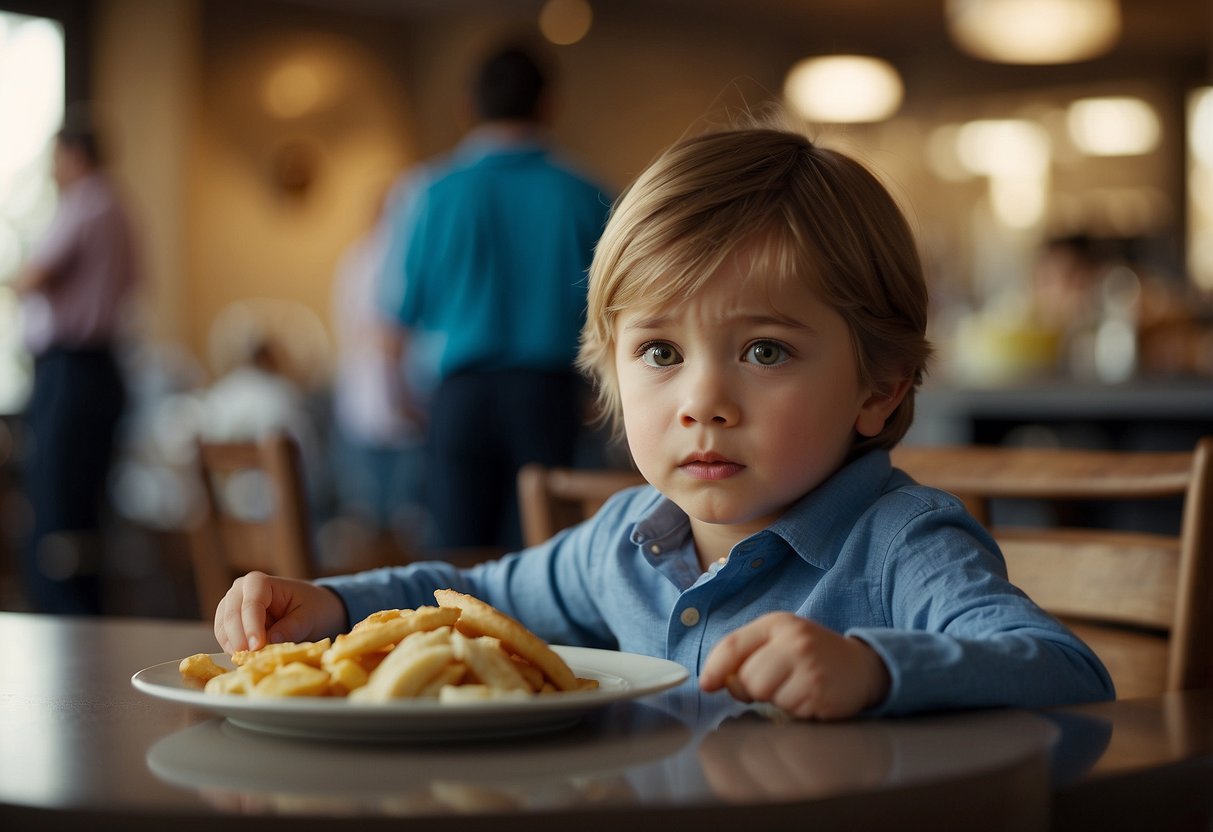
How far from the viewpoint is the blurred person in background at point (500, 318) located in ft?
9.36

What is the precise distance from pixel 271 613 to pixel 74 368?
11.8ft

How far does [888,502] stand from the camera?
35.7 inches

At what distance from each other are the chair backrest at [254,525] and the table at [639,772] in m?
0.60

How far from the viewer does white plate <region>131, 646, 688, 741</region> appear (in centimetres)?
55

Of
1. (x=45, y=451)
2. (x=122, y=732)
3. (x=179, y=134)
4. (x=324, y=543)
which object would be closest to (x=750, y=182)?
(x=122, y=732)

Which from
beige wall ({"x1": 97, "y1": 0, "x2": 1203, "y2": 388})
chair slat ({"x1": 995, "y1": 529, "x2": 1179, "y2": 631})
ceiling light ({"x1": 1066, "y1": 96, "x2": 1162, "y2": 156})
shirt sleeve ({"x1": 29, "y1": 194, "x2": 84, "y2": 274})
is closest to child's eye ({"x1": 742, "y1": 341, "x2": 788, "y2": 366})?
chair slat ({"x1": 995, "y1": 529, "x2": 1179, "y2": 631})

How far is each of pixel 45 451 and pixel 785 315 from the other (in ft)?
12.3

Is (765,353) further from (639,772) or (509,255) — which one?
(509,255)

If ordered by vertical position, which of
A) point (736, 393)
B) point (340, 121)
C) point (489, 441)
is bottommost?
point (489, 441)

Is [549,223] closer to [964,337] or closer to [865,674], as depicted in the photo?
[964,337]

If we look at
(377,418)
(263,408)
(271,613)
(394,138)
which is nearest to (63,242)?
(377,418)

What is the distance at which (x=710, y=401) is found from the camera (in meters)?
0.86

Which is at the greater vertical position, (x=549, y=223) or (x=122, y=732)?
(x=549, y=223)

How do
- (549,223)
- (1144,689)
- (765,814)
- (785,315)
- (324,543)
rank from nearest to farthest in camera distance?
(765,814) → (785,315) → (1144,689) → (549,223) → (324,543)
